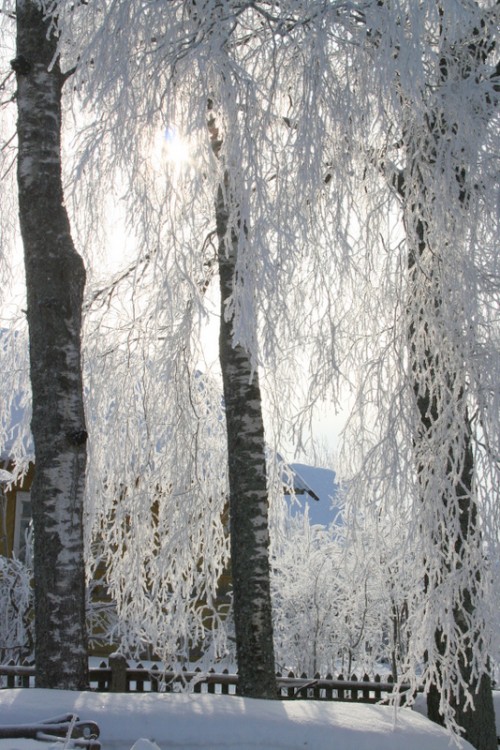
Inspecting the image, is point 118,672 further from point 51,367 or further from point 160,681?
point 51,367

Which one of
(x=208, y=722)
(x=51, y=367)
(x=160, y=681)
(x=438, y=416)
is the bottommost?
(x=160, y=681)

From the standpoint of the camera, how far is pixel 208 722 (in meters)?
3.75

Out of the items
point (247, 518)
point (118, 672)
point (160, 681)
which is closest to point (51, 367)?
point (247, 518)

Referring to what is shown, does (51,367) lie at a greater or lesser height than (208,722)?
greater

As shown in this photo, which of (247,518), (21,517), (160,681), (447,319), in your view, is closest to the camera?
(447,319)

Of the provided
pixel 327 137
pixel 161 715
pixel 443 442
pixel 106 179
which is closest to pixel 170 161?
pixel 327 137

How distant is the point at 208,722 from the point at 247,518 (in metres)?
2.92

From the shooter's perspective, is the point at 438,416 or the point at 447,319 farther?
the point at 438,416

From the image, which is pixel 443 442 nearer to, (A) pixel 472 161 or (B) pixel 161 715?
(A) pixel 472 161

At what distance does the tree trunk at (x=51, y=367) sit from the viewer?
16.6 feet

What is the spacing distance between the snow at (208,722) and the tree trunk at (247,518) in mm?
2295

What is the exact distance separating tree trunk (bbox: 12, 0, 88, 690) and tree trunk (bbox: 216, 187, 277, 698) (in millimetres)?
1338

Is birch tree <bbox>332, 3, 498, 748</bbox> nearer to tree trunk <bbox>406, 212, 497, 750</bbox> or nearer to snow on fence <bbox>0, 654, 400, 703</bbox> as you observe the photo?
tree trunk <bbox>406, 212, 497, 750</bbox>

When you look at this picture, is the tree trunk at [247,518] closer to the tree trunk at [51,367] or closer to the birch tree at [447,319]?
the tree trunk at [51,367]
